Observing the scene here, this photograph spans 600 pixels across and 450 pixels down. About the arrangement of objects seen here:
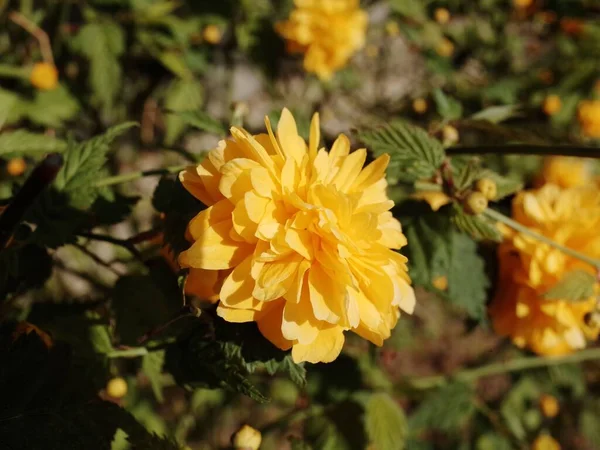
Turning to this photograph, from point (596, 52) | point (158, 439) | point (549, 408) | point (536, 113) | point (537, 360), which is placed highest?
point (158, 439)

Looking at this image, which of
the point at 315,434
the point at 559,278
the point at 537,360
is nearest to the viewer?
the point at 559,278

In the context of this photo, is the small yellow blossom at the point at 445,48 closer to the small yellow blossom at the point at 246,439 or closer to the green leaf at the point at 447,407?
the green leaf at the point at 447,407

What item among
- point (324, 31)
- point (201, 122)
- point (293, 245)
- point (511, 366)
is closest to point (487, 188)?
point (293, 245)

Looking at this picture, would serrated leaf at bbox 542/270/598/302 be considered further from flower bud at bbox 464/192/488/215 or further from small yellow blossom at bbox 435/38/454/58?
small yellow blossom at bbox 435/38/454/58

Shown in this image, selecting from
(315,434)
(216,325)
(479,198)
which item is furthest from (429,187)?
(315,434)

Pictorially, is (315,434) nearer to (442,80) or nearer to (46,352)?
(46,352)

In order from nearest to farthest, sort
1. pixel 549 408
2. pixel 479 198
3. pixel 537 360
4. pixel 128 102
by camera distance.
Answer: pixel 479 198 → pixel 537 360 → pixel 549 408 → pixel 128 102
